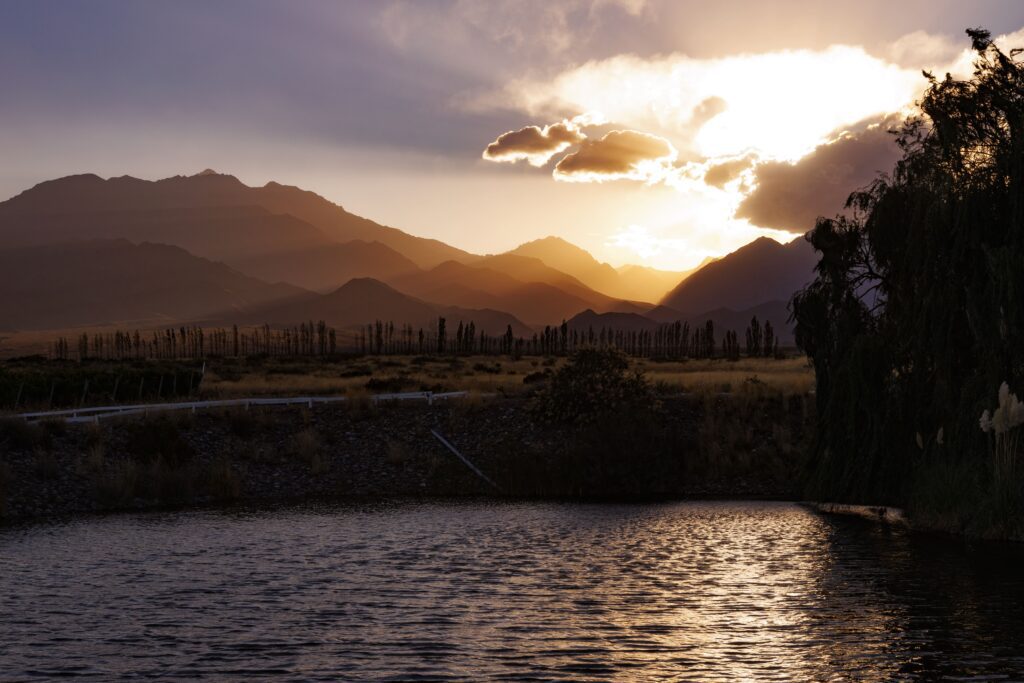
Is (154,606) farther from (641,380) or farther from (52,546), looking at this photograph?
(641,380)

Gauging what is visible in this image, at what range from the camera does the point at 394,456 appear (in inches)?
1735

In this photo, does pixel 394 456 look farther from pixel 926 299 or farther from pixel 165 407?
pixel 926 299

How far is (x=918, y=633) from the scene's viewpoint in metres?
17.3

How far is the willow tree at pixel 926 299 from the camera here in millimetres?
26609

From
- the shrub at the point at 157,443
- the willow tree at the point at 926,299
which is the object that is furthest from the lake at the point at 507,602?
the shrub at the point at 157,443

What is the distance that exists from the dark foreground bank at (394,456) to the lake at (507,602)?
7.65m

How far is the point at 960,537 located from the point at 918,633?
37.3ft

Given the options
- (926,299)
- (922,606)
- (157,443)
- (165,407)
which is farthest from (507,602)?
(165,407)

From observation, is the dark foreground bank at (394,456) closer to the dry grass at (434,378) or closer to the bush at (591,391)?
the bush at (591,391)

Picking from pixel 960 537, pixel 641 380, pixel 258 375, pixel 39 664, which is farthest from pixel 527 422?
pixel 258 375

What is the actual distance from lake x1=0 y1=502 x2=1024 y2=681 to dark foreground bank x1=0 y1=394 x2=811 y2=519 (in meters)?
7.65

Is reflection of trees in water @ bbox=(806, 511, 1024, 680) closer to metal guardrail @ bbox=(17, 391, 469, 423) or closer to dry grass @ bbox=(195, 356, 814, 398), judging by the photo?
dry grass @ bbox=(195, 356, 814, 398)

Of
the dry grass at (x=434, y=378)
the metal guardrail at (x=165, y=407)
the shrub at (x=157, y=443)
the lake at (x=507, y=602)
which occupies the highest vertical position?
the dry grass at (x=434, y=378)

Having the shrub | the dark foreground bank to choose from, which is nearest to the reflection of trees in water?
the dark foreground bank
